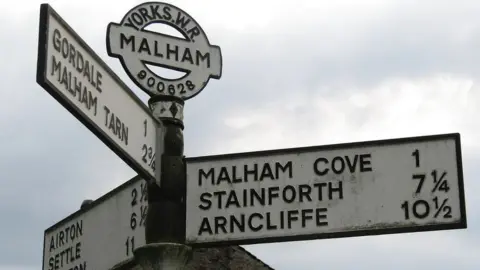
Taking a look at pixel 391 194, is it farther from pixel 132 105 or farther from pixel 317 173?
pixel 132 105

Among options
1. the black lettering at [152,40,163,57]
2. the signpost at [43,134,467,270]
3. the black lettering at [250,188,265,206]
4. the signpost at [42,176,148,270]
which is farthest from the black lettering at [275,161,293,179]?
the black lettering at [152,40,163,57]

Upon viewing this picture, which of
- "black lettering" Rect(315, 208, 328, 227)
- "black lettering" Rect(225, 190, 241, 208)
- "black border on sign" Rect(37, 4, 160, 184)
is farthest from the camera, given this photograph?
"black lettering" Rect(225, 190, 241, 208)

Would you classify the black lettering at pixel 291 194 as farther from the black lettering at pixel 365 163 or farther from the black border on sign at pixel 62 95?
the black border on sign at pixel 62 95

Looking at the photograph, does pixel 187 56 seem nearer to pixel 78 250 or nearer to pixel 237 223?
pixel 237 223

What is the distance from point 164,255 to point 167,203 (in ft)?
0.78

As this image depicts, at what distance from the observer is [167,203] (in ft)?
14.5

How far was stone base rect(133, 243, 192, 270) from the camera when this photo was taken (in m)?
4.30

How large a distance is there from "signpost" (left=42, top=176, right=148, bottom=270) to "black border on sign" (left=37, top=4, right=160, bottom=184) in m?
0.47

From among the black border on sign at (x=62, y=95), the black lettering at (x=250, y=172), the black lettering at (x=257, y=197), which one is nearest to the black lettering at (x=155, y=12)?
the black border on sign at (x=62, y=95)

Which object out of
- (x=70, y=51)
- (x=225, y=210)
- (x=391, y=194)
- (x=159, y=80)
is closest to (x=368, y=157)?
(x=391, y=194)

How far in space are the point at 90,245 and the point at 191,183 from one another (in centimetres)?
74

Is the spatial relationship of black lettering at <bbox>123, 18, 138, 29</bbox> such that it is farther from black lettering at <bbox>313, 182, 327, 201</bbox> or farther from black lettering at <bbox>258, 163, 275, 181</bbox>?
black lettering at <bbox>313, 182, 327, 201</bbox>

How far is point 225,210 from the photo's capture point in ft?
14.8

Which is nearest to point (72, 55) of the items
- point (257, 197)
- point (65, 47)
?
point (65, 47)
